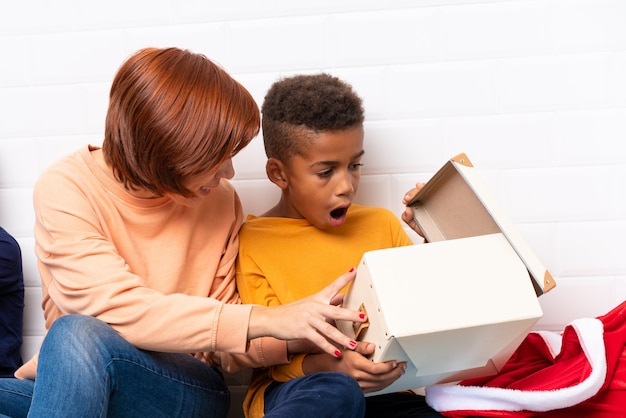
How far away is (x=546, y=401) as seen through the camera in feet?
3.74

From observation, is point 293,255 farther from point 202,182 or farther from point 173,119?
point 173,119

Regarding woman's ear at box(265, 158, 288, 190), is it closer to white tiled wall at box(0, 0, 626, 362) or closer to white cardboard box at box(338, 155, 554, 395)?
white tiled wall at box(0, 0, 626, 362)

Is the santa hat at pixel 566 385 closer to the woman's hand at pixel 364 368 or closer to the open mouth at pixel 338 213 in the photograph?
the woman's hand at pixel 364 368

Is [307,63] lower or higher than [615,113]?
higher

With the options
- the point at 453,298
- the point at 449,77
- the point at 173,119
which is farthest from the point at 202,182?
the point at 449,77

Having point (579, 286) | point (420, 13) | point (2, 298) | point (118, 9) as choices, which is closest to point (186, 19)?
point (118, 9)

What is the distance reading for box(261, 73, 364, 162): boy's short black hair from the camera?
53.7 inches

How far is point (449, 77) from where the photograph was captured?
5.30 feet

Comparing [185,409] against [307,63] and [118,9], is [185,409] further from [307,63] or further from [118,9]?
[118,9]

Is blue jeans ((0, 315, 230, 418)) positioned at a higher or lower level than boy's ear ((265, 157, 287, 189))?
lower

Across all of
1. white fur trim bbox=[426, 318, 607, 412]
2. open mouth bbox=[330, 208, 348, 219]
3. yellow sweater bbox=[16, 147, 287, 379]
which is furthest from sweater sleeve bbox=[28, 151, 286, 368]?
white fur trim bbox=[426, 318, 607, 412]

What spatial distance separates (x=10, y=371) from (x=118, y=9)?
880 mm

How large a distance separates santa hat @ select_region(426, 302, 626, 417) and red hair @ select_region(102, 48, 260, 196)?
597mm

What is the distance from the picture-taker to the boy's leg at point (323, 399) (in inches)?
43.1
